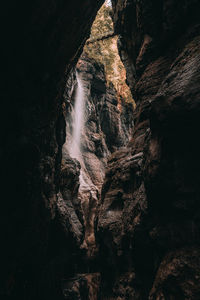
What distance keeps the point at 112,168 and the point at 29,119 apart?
21.3ft

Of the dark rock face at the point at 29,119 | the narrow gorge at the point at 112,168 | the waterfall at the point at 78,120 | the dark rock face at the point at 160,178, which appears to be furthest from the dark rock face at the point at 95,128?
the dark rock face at the point at 29,119

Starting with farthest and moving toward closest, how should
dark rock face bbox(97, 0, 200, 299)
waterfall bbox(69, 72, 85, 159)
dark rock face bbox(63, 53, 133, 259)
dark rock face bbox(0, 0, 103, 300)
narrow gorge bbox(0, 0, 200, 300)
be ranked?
waterfall bbox(69, 72, 85, 159) < dark rock face bbox(63, 53, 133, 259) < dark rock face bbox(0, 0, 103, 300) < narrow gorge bbox(0, 0, 200, 300) < dark rock face bbox(97, 0, 200, 299)

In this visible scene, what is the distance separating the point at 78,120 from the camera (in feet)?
89.5

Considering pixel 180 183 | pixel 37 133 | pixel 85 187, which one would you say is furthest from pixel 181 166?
pixel 85 187

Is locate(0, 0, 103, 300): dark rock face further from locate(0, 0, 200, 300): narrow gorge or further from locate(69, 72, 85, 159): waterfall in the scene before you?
locate(69, 72, 85, 159): waterfall

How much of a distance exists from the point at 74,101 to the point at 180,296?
931 inches

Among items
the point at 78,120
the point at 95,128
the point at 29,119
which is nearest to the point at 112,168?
the point at 29,119

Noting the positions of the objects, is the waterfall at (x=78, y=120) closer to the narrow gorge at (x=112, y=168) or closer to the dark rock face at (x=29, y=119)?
the narrow gorge at (x=112, y=168)

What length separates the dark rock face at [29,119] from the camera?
699 cm

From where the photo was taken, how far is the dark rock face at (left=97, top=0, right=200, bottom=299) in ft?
21.6

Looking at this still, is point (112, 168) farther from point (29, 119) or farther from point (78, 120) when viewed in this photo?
point (78, 120)

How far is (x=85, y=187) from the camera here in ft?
71.3

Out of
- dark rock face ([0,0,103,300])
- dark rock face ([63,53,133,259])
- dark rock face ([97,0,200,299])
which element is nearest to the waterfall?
dark rock face ([63,53,133,259])

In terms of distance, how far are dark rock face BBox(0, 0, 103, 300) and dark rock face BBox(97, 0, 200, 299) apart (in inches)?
140
